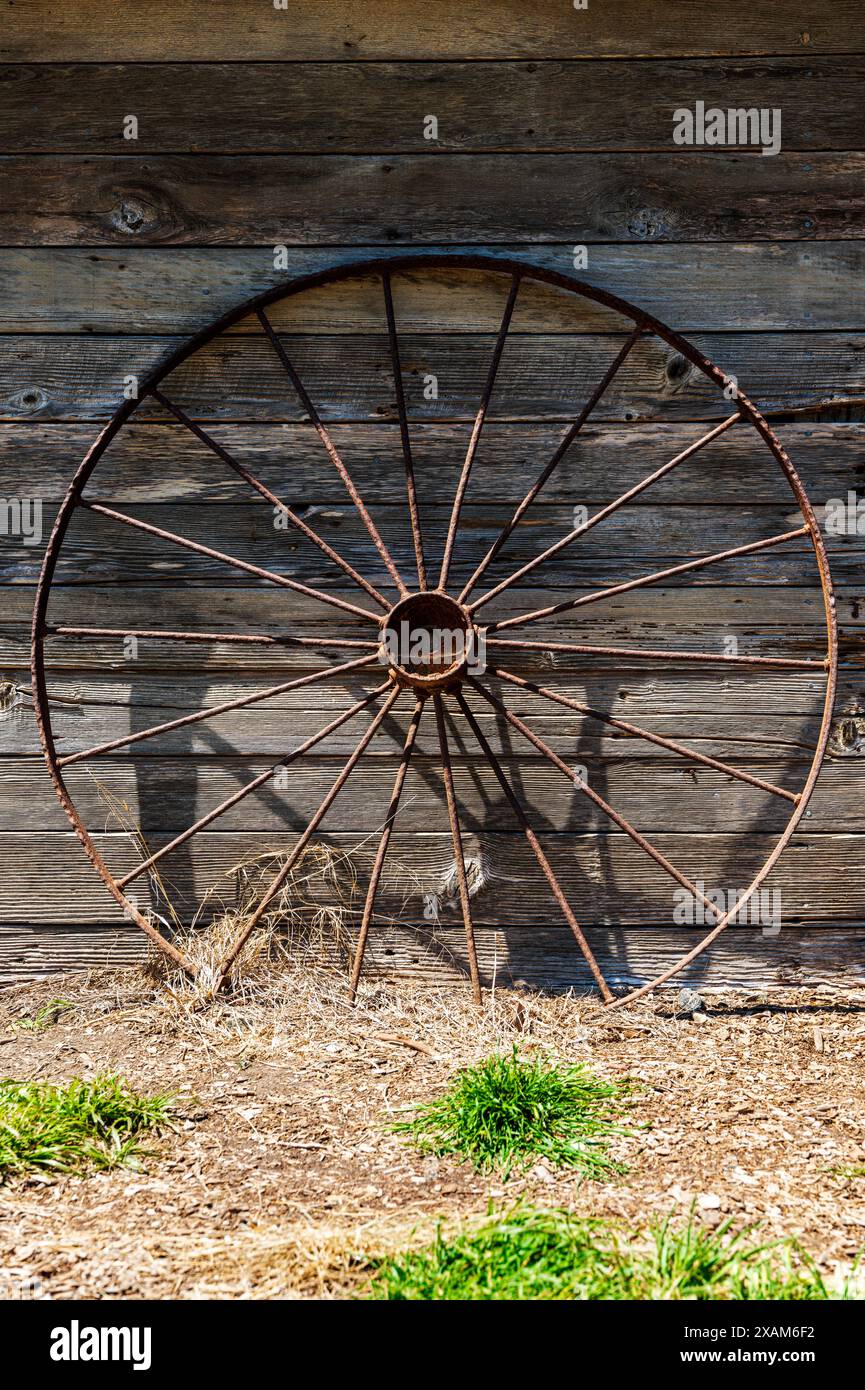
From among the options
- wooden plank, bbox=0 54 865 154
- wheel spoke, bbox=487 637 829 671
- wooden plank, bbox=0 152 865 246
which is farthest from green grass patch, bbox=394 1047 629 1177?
wooden plank, bbox=0 54 865 154

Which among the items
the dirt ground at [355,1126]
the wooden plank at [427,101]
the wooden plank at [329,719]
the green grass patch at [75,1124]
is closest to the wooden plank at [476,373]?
the wooden plank at [427,101]

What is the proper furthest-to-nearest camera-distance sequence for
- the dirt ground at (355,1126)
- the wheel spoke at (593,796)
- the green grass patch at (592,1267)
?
the wheel spoke at (593,796) < the dirt ground at (355,1126) < the green grass patch at (592,1267)

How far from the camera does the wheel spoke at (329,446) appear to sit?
2625mm

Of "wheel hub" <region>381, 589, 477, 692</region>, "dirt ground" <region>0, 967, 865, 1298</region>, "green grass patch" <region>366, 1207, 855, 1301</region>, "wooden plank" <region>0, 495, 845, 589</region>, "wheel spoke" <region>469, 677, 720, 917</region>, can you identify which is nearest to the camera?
"green grass patch" <region>366, 1207, 855, 1301</region>

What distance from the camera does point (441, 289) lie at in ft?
9.02

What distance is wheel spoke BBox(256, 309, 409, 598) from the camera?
103 inches

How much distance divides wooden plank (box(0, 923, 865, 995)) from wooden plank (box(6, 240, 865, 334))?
173cm

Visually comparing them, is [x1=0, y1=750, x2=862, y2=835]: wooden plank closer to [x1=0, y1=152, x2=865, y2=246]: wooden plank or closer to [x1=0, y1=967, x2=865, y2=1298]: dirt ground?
[x1=0, y1=967, x2=865, y2=1298]: dirt ground

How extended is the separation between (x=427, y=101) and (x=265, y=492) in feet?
3.82

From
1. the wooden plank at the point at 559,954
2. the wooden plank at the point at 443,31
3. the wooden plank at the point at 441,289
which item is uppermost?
the wooden plank at the point at 443,31

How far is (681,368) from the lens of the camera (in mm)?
2760

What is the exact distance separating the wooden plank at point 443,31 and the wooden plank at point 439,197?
28 cm

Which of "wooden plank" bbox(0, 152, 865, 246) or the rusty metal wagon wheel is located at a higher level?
"wooden plank" bbox(0, 152, 865, 246)

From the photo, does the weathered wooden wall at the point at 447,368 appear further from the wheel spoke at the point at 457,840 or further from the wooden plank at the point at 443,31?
the wheel spoke at the point at 457,840
